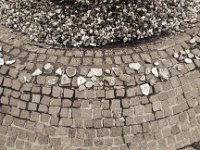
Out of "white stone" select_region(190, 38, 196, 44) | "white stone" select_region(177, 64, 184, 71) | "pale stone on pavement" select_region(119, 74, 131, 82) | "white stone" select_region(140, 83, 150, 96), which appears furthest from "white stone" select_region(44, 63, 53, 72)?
"white stone" select_region(190, 38, 196, 44)

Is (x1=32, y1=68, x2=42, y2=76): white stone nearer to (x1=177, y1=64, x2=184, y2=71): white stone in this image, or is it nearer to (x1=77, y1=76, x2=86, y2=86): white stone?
(x1=77, y1=76, x2=86, y2=86): white stone

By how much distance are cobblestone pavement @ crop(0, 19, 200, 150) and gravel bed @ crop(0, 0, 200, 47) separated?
27 centimetres

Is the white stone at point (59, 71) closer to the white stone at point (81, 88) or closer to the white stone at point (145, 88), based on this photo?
the white stone at point (81, 88)

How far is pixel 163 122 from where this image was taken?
13.4 feet

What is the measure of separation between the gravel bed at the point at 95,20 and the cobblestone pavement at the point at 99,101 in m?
0.27

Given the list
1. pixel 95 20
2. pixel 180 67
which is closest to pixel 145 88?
pixel 180 67

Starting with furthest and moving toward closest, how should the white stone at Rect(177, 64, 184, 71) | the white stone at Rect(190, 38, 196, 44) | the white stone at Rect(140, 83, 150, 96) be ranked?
the white stone at Rect(190, 38, 196, 44), the white stone at Rect(177, 64, 184, 71), the white stone at Rect(140, 83, 150, 96)

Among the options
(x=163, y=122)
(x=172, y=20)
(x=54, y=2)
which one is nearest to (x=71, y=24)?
(x=54, y=2)

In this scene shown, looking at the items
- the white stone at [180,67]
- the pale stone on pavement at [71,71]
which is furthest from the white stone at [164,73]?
the pale stone on pavement at [71,71]

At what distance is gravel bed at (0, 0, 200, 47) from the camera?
4.49m

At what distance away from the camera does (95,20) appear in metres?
4.56

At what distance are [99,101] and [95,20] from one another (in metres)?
1.03

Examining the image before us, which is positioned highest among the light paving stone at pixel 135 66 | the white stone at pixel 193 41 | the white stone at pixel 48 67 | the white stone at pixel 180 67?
the white stone at pixel 193 41

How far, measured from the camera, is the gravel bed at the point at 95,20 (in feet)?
14.7
